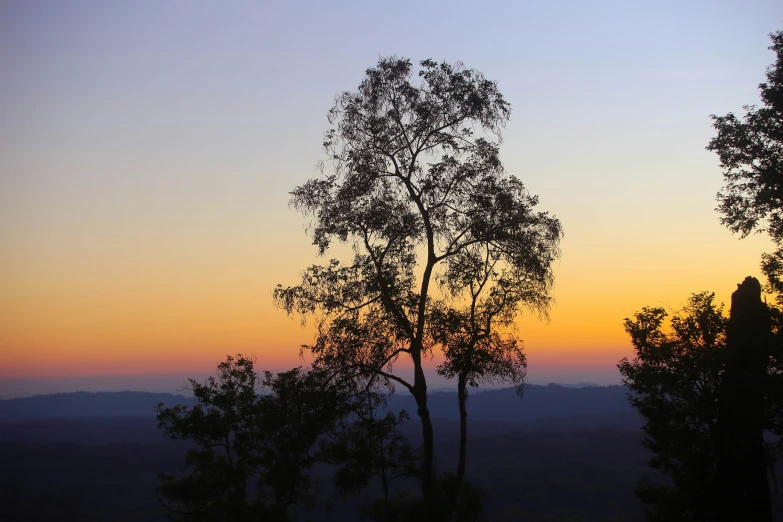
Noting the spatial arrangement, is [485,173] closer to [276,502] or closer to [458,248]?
[458,248]

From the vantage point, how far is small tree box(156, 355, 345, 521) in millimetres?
24625

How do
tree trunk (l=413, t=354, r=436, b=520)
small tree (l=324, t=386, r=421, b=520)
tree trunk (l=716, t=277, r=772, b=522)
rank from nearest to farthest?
tree trunk (l=716, t=277, r=772, b=522)
tree trunk (l=413, t=354, r=436, b=520)
small tree (l=324, t=386, r=421, b=520)

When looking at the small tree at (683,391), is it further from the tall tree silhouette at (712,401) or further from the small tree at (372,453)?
the small tree at (372,453)

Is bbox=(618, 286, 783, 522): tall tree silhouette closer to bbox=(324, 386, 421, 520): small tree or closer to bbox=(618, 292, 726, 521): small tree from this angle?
bbox=(618, 292, 726, 521): small tree

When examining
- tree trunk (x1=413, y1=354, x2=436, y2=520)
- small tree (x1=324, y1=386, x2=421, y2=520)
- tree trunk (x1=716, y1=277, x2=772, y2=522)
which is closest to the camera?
tree trunk (x1=716, y1=277, x2=772, y2=522)

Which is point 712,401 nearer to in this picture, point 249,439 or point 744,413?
point 744,413

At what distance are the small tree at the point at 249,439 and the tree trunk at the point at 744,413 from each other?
1334 cm

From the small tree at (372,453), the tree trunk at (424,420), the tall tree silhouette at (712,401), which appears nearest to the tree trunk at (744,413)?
the tall tree silhouette at (712,401)

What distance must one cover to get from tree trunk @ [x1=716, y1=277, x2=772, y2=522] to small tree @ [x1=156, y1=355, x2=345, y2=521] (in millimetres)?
13341

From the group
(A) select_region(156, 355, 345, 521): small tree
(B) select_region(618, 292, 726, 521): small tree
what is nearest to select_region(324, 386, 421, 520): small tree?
(A) select_region(156, 355, 345, 521): small tree

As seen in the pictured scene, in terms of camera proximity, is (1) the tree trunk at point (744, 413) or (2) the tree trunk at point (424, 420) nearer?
(1) the tree trunk at point (744, 413)

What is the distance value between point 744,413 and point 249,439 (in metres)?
21.9

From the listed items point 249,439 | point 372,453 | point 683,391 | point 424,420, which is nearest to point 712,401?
point 683,391

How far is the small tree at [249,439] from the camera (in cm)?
2462
